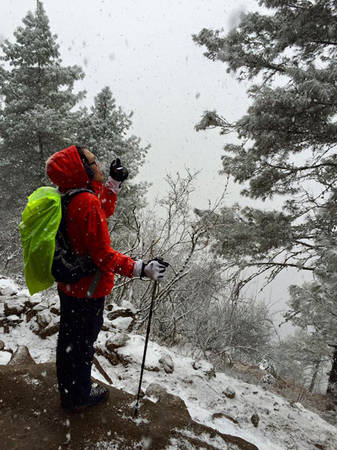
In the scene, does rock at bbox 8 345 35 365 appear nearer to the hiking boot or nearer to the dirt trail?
the dirt trail

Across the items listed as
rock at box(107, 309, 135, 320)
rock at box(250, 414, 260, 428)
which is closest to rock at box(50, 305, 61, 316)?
rock at box(107, 309, 135, 320)

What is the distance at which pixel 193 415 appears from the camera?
9.55ft

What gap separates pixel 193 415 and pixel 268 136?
4.37 m

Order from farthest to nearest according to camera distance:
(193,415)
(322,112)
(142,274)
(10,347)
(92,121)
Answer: (92,121) < (322,112) < (10,347) < (193,415) < (142,274)

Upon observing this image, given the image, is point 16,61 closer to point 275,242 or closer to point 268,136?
point 268,136

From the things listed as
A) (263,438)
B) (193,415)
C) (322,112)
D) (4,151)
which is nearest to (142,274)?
(193,415)

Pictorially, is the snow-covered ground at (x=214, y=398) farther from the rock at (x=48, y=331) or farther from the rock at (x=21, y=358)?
the rock at (x=21, y=358)

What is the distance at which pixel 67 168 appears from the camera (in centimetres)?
200

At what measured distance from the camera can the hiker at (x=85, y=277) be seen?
192 centimetres

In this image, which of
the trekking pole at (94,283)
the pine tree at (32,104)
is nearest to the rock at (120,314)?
the trekking pole at (94,283)

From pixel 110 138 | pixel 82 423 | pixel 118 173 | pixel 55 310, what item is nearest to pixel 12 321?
pixel 55 310

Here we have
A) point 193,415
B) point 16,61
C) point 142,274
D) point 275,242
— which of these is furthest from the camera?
point 16,61

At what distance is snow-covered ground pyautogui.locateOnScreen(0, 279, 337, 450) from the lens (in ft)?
10.2

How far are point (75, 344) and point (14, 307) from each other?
10.0 feet
